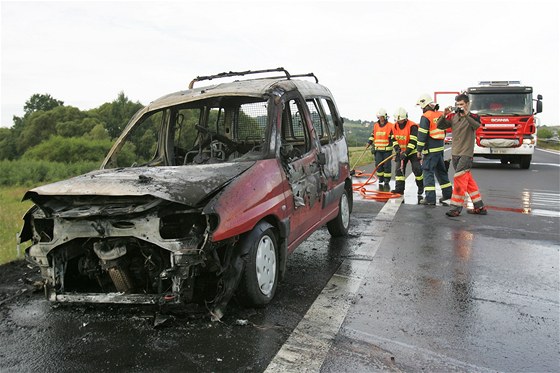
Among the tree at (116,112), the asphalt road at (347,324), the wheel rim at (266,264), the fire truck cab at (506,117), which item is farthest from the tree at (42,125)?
the wheel rim at (266,264)

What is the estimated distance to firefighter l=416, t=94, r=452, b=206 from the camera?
356 inches

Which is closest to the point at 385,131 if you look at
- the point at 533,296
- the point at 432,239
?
the point at 432,239

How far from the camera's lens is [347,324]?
3516mm

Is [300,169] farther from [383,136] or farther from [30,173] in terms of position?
[30,173]

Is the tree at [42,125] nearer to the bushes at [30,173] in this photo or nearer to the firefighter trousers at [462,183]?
the bushes at [30,173]

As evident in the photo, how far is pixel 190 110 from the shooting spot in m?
5.24

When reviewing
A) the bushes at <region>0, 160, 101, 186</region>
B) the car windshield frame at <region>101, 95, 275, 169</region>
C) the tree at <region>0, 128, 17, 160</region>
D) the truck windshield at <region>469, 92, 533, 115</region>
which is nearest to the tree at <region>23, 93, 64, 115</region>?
the tree at <region>0, 128, 17, 160</region>

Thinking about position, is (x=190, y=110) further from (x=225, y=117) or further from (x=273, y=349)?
(x=273, y=349)

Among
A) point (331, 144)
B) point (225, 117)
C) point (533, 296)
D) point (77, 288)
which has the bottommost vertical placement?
point (533, 296)

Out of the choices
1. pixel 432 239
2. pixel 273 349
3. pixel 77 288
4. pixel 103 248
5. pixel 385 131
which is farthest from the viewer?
pixel 385 131

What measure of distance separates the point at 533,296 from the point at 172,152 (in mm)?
3971

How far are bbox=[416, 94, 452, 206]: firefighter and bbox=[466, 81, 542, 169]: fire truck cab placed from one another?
27.6 ft

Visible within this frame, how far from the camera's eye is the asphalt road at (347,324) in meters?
2.95

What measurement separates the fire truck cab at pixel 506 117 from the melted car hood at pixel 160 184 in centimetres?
1509
